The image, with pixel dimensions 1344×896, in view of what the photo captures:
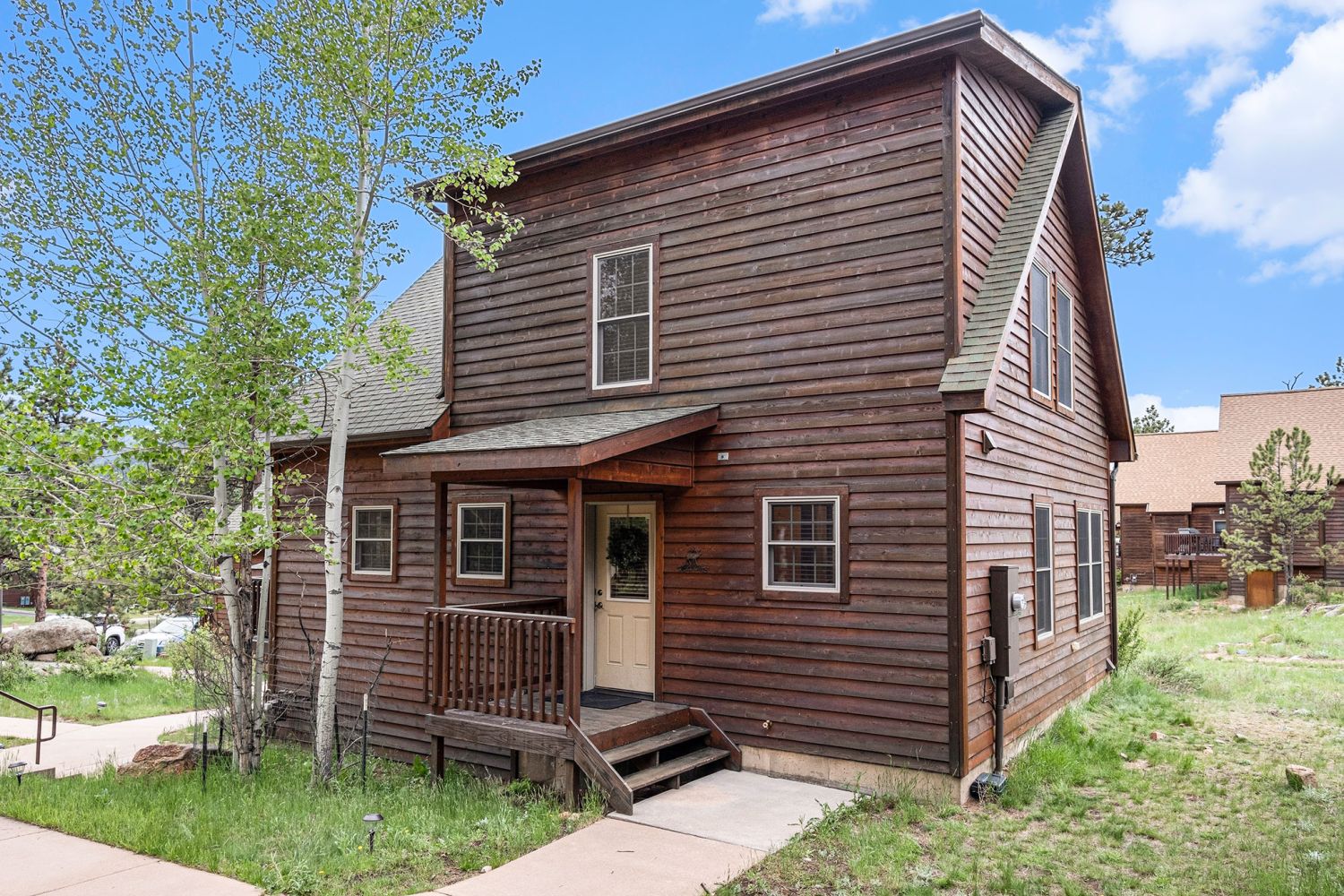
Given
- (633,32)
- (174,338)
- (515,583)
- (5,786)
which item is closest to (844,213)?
(515,583)

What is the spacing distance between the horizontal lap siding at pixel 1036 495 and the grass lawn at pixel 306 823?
154 inches

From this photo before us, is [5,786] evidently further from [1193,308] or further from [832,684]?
[1193,308]

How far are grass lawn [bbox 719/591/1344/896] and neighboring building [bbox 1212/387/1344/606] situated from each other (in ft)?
55.8

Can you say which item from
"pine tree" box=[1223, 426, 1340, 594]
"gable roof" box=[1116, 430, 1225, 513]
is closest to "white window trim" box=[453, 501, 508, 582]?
"pine tree" box=[1223, 426, 1340, 594]

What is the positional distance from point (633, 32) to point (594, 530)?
152 feet

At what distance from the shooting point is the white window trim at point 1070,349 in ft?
35.2

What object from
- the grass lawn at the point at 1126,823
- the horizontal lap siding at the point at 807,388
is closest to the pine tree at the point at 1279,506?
the grass lawn at the point at 1126,823

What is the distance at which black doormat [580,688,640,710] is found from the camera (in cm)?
866

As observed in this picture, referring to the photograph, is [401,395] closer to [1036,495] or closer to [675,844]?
[675,844]

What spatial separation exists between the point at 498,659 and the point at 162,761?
421 cm

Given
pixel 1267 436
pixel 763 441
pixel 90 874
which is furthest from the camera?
pixel 1267 436

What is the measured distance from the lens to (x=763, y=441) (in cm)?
841

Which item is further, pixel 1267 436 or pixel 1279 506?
pixel 1267 436

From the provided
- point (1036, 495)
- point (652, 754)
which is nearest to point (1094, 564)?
point (1036, 495)
